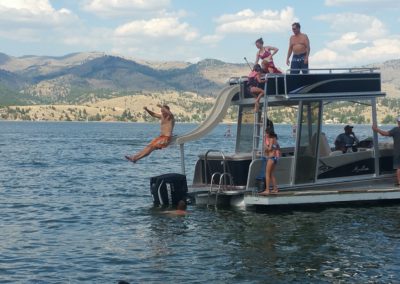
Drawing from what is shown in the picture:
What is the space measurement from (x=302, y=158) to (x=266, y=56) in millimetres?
2970

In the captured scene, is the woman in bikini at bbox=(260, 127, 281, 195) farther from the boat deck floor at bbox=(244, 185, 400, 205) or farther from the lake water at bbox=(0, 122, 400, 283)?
the lake water at bbox=(0, 122, 400, 283)

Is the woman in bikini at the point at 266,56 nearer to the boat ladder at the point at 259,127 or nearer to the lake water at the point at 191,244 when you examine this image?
the boat ladder at the point at 259,127

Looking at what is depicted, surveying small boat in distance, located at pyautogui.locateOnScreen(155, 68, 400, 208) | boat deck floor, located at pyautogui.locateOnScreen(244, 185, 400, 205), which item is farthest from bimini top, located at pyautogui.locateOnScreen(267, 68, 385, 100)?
boat deck floor, located at pyautogui.locateOnScreen(244, 185, 400, 205)

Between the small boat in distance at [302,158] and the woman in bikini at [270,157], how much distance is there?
0.72 feet

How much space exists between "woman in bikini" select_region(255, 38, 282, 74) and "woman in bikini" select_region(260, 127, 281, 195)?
184cm

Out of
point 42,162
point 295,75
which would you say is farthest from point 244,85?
point 42,162

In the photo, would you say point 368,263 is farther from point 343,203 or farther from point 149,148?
point 149,148

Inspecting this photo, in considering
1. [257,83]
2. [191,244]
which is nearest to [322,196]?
[257,83]

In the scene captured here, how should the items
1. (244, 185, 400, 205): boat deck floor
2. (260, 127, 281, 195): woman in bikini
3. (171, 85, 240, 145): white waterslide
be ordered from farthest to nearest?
(171, 85, 240, 145): white waterslide < (260, 127, 281, 195): woman in bikini < (244, 185, 400, 205): boat deck floor

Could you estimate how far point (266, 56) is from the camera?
1881 cm

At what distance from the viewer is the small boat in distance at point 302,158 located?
18027 mm

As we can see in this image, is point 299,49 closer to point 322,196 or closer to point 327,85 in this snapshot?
point 327,85

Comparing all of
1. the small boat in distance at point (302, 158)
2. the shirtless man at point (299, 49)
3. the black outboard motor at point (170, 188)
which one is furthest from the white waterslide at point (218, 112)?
the shirtless man at point (299, 49)

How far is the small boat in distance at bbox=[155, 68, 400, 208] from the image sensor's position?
18027mm
